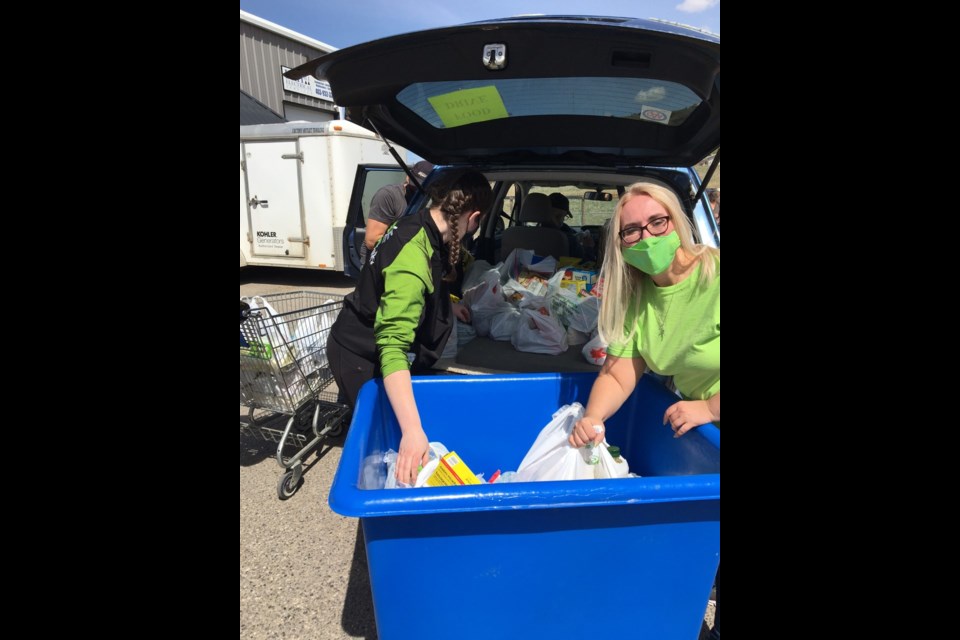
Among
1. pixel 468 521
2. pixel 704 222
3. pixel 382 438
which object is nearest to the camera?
pixel 468 521

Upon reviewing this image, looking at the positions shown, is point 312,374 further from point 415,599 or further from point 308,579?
point 415,599

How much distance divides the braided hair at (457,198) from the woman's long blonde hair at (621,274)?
57 centimetres

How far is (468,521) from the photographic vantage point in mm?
1111

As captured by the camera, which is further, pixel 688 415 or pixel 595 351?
pixel 595 351

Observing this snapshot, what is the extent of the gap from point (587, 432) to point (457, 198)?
1022mm

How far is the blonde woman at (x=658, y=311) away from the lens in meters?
1.57

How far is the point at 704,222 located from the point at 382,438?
1.92m

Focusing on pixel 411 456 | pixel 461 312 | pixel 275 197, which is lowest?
pixel 411 456

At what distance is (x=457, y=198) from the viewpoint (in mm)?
1996

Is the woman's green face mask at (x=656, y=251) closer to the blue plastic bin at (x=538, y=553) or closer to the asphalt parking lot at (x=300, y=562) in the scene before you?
the blue plastic bin at (x=538, y=553)

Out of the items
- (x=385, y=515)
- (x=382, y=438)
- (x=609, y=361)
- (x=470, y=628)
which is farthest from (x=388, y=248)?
(x=470, y=628)

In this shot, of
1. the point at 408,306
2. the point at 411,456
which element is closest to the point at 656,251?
the point at 408,306

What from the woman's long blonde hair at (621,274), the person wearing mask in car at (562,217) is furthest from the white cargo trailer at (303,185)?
the woman's long blonde hair at (621,274)

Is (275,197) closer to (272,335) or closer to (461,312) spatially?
(272,335)
